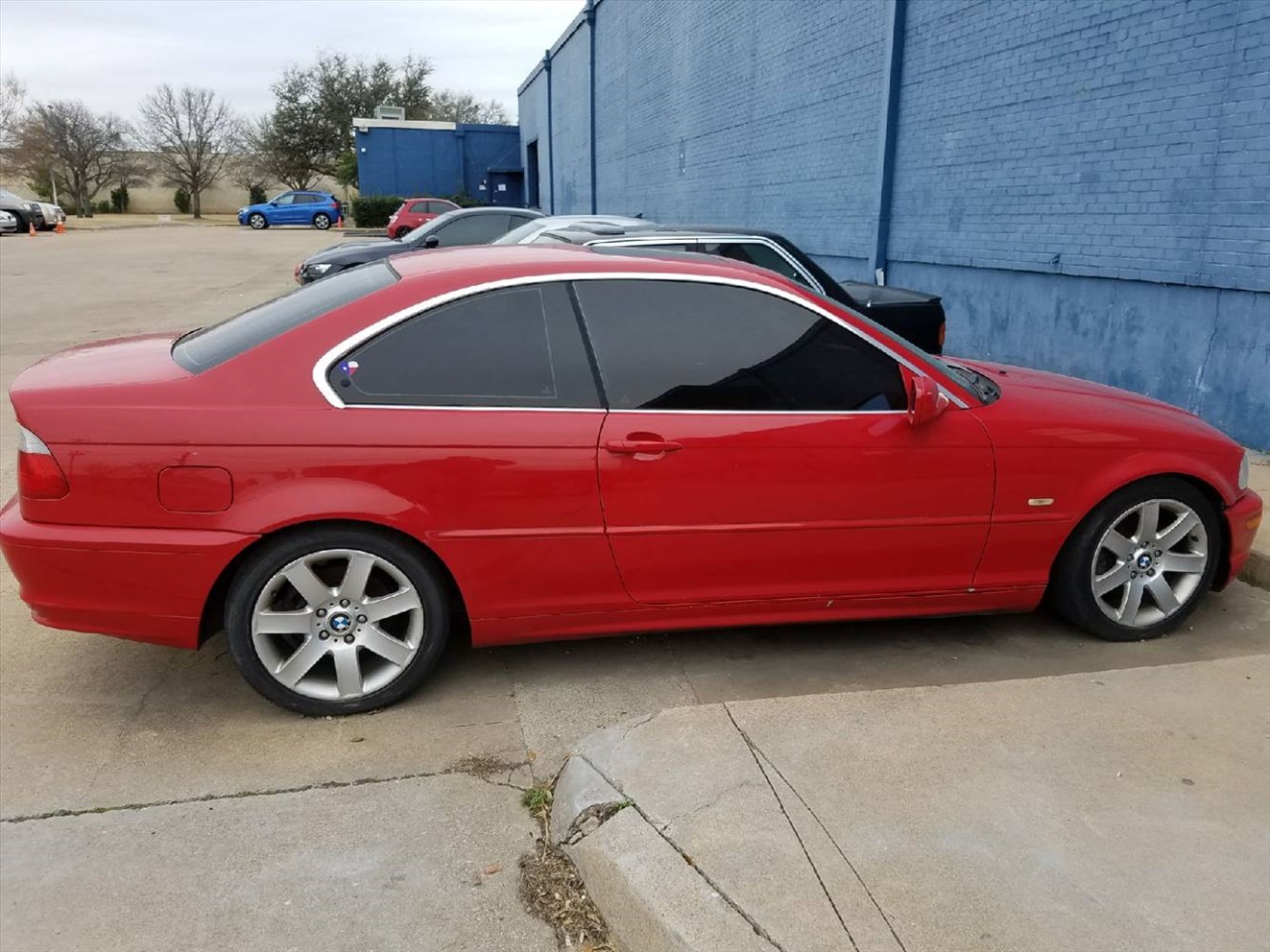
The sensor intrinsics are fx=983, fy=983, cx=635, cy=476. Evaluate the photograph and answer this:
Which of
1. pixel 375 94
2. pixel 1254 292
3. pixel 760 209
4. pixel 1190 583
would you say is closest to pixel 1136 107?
pixel 1254 292

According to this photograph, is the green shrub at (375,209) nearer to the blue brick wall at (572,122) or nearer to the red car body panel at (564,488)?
the blue brick wall at (572,122)

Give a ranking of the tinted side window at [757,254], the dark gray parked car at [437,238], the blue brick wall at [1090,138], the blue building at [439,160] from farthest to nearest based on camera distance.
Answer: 1. the blue building at [439,160]
2. the dark gray parked car at [437,238]
3. the tinted side window at [757,254]
4. the blue brick wall at [1090,138]

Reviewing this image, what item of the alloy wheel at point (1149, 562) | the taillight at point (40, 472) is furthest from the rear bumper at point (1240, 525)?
the taillight at point (40, 472)

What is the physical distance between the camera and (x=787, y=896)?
246cm

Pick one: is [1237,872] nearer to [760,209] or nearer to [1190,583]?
[1190,583]

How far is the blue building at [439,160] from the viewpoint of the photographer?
47.2m

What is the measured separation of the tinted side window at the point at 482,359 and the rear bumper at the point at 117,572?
27.8 inches

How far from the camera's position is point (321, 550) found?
11.0 feet

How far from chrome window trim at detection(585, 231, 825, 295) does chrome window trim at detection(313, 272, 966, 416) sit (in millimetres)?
2798

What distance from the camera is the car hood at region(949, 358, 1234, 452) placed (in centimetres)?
384

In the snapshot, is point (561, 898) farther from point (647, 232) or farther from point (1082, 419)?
point (647, 232)

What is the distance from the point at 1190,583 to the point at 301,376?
3686 millimetres

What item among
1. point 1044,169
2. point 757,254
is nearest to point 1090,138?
point 1044,169

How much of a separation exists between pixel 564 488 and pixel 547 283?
0.78 meters
